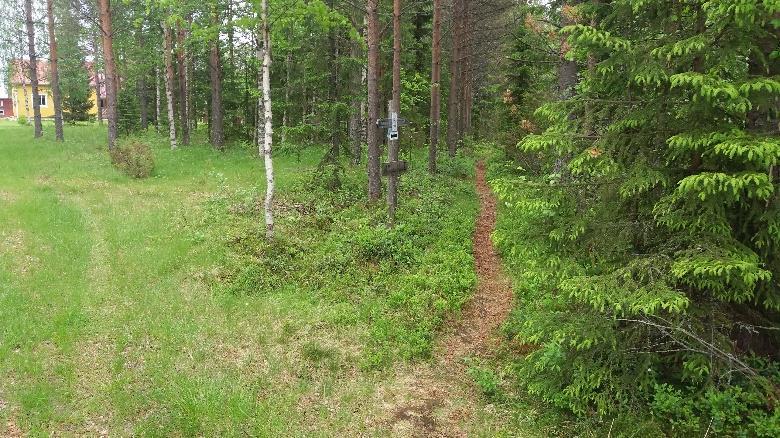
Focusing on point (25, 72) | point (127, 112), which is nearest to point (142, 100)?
point (127, 112)

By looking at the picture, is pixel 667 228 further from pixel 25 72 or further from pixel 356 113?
pixel 25 72

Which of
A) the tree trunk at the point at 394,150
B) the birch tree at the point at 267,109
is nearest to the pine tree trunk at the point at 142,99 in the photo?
the tree trunk at the point at 394,150

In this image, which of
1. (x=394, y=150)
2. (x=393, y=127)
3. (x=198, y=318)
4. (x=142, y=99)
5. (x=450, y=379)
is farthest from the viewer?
(x=142, y=99)

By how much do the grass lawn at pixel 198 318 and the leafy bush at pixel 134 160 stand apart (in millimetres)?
4311

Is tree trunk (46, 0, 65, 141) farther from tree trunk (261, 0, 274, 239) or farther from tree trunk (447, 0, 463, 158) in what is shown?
tree trunk (261, 0, 274, 239)

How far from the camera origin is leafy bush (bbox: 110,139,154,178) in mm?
19281

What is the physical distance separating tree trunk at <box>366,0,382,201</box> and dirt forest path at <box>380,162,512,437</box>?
472cm

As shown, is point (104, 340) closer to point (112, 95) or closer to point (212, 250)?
point (212, 250)

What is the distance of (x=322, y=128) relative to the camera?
15.3 metres

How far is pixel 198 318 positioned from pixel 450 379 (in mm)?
4367

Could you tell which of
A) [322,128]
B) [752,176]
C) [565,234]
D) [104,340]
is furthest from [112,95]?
[752,176]

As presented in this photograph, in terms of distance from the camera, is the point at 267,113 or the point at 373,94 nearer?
the point at 267,113

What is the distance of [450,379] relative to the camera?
7414 mm

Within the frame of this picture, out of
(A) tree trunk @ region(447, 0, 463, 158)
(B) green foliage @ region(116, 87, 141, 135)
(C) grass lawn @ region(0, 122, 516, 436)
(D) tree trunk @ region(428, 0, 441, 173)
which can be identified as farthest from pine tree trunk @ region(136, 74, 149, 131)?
(D) tree trunk @ region(428, 0, 441, 173)
